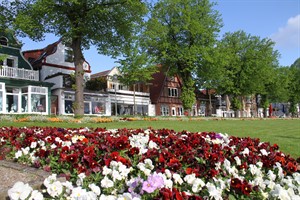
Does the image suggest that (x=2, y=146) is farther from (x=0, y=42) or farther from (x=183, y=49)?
(x=183, y=49)

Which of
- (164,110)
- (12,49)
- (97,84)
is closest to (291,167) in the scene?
(12,49)

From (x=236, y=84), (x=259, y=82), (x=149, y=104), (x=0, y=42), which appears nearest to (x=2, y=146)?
(x=0, y=42)

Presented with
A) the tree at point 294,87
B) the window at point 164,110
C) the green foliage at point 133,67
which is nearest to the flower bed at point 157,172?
the green foliage at point 133,67

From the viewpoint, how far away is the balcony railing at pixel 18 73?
28.4 meters

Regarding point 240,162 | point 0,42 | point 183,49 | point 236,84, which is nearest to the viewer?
point 240,162

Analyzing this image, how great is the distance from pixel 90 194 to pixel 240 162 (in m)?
2.59

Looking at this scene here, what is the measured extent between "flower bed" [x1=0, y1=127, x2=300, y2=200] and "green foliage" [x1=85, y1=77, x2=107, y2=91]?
3458cm

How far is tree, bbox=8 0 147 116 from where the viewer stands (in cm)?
2256

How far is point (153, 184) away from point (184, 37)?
4171 centimetres

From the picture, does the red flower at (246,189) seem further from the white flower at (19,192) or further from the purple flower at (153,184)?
the white flower at (19,192)

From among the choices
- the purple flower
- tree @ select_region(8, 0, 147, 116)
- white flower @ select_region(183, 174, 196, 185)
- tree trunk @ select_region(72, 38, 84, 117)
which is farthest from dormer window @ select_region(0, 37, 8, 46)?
the purple flower

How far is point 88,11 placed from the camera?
76.0ft

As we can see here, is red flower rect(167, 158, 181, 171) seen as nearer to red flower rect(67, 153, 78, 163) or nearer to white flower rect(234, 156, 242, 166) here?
white flower rect(234, 156, 242, 166)

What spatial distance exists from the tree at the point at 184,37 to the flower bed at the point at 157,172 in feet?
117
